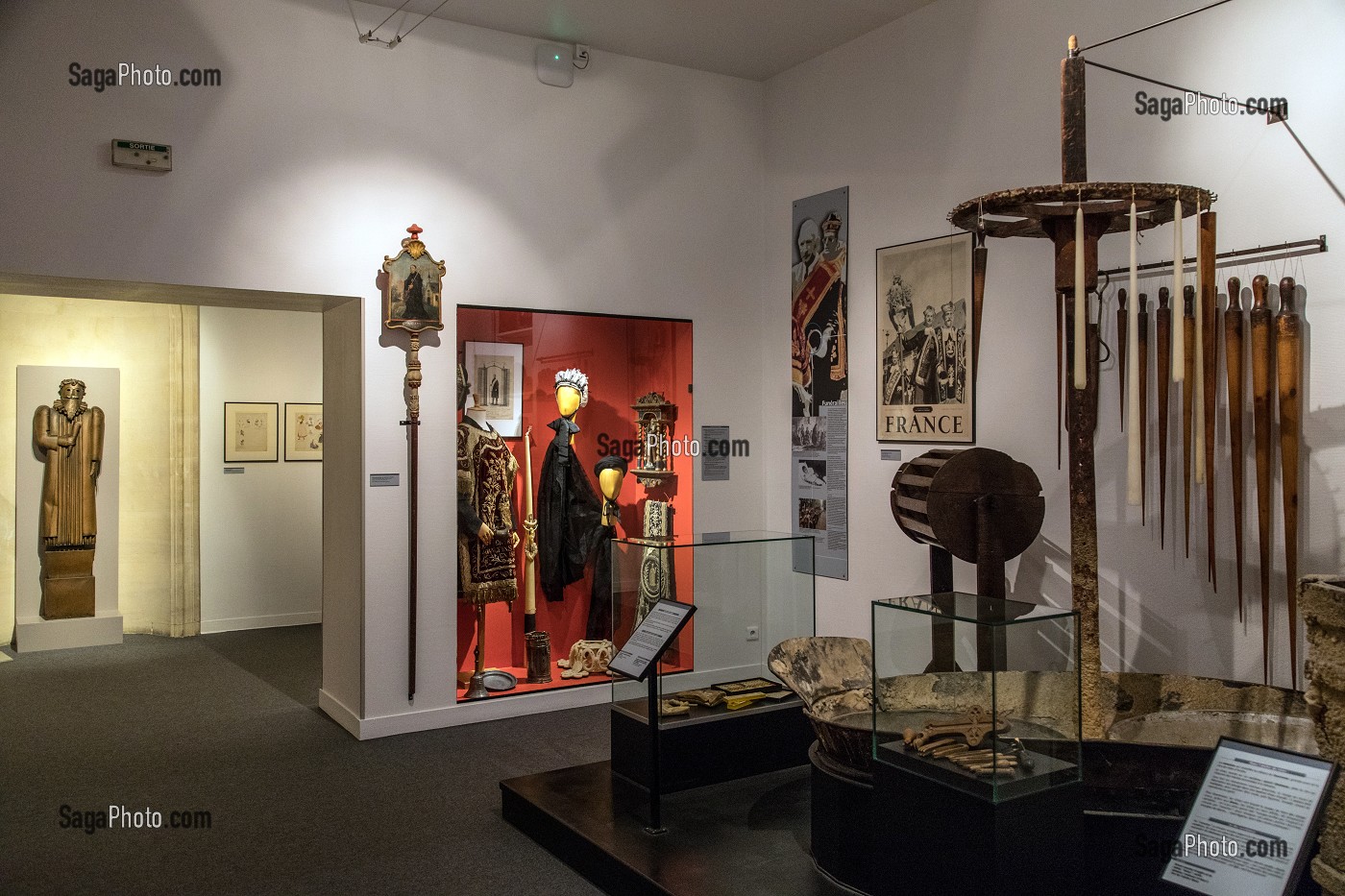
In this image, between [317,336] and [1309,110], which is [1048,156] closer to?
[1309,110]

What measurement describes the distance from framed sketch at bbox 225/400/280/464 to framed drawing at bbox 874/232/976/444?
18.1 ft

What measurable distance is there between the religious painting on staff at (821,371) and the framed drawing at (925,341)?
14.2 inches

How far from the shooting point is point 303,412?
921 cm

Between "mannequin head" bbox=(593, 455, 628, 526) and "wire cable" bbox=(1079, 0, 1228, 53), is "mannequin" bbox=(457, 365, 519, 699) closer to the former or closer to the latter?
"mannequin head" bbox=(593, 455, 628, 526)

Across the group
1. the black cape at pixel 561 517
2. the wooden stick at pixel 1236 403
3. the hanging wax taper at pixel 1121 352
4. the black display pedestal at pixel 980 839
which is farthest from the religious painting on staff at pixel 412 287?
the wooden stick at pixel 1236 403

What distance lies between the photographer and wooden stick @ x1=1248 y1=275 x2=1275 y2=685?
3924mm

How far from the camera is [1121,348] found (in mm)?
4566

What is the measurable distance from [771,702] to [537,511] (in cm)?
232

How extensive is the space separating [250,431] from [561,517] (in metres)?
3.97

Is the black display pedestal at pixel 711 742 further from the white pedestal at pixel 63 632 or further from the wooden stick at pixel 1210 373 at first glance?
the white pedestal at pixel 63 632

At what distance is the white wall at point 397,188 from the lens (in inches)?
193

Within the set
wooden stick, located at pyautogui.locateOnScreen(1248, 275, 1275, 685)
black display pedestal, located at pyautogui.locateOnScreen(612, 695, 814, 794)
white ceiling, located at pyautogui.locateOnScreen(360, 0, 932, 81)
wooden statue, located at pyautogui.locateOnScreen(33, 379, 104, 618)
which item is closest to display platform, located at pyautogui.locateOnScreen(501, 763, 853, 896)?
black display pedestal, located at pyautogui.locateOnScreen(612, 695, 814, 794)

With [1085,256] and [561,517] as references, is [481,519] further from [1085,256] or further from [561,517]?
[1085,256]

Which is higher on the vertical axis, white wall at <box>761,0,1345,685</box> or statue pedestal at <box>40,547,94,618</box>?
white wall at <box>761,0,1345,685</box>
